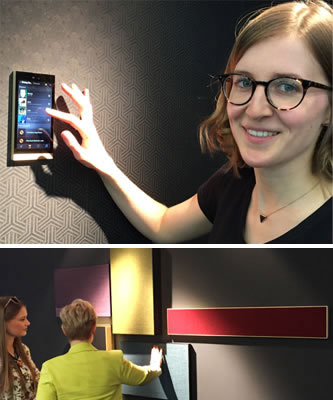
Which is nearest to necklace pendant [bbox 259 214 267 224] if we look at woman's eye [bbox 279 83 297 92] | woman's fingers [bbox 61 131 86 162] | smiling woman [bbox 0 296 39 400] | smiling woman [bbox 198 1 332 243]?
smiling woman [bbox 198 1 332 243]

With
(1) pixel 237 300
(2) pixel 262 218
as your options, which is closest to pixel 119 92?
(2) pixel 262 218

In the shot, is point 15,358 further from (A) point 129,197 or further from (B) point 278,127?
(B) point 278,127

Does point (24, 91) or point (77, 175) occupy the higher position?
point (24, 91)

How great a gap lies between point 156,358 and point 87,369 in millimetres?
133

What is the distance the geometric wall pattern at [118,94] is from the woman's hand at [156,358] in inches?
9.4

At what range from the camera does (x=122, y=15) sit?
1138mm

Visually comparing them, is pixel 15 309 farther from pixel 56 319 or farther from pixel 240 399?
pixel 240 399

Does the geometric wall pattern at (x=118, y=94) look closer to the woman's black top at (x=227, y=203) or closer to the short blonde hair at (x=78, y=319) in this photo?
the woman's black top at (x=227, y=203)

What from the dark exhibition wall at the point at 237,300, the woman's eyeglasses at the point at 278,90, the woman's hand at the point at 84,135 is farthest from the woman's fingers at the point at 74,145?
the woman's eyeglasses at the point at 278,90

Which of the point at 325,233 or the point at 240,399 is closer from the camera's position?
the point at 325,233

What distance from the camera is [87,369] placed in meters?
1.24

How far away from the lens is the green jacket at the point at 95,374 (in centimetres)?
123

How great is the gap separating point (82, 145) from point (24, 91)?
0.44ft

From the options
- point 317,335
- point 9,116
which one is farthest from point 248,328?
point 9,116
